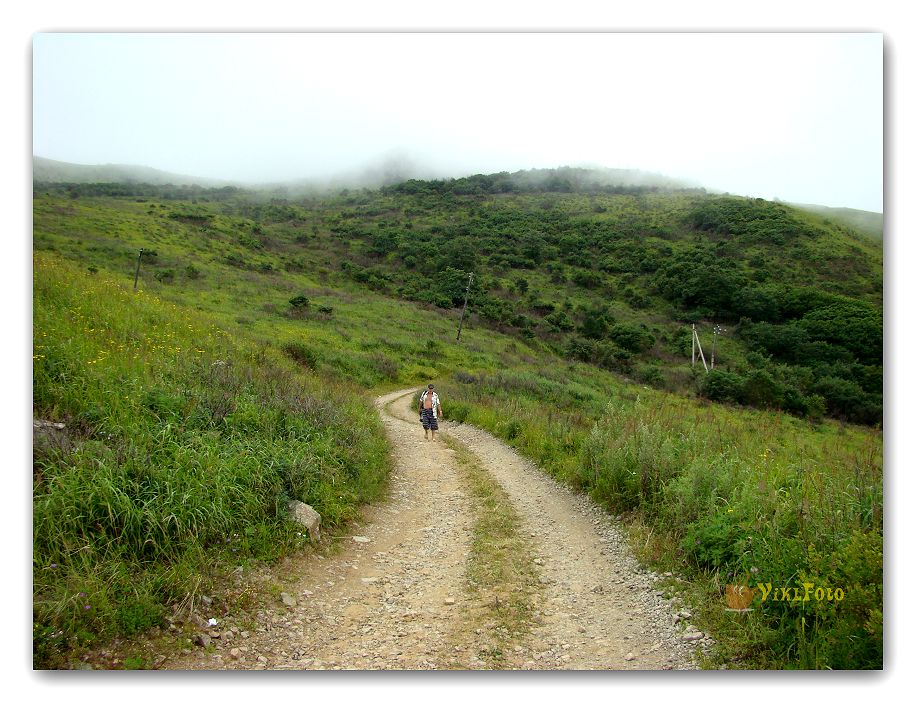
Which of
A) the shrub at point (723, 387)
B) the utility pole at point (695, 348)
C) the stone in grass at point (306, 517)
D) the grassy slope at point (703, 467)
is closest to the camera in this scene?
the grassy slope at point (703, 467)

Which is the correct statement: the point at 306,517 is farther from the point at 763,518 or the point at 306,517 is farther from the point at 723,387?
the point at 723,387

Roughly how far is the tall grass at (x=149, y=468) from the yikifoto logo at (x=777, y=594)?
13.6 feet

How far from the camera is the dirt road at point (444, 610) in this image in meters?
3.76

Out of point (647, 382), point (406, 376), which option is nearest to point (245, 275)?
point (406, 376)

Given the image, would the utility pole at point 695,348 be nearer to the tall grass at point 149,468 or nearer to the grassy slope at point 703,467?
the grassy slope at point 703,467

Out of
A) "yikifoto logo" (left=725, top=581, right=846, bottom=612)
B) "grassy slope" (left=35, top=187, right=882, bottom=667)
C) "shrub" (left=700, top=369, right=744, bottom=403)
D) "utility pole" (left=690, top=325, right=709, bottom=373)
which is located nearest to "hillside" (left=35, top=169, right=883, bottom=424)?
"shrub" (left=700, top=369, right=744, bottom=403)

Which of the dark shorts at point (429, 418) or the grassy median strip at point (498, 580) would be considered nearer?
the grassy median strip at point (498, 580)

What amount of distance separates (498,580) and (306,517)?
2235mm

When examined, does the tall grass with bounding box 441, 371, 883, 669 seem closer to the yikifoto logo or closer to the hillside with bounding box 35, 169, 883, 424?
the yikifoto logo

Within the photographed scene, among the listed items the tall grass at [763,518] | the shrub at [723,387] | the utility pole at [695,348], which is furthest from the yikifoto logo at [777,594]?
the utility pole at [695,348]

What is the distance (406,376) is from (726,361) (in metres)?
28.3

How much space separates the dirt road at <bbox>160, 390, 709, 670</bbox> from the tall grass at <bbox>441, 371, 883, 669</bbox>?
1.66 ft

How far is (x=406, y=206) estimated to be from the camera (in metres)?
96.9

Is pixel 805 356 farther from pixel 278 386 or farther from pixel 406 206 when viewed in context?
pixel 406 206
